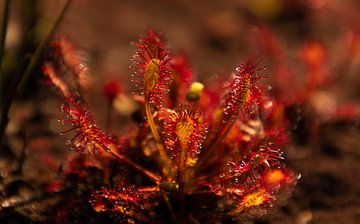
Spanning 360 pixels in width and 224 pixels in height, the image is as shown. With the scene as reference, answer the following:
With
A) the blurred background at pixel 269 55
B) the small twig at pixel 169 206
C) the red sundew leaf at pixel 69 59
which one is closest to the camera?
the small twig at pixel 169 206

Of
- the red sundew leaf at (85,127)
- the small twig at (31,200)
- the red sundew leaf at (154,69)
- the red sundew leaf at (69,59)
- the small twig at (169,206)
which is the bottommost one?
the small twig at (31,200)

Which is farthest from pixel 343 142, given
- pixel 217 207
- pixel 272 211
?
pixel 217 207

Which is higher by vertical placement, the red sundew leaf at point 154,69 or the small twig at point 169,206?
the red sundew leaf at point 154,69

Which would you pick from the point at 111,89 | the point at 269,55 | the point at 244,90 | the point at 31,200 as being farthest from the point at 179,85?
the point at 269,55

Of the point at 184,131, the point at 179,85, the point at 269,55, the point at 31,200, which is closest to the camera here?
the point at 184,131

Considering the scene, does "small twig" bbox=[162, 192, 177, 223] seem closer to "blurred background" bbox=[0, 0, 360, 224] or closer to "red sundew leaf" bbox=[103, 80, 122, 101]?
"blurred background" bbox=[0, 0, 360, 224]

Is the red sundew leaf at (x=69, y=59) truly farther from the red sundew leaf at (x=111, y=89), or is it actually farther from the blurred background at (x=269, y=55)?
the blurred background at (x=269, y=55)

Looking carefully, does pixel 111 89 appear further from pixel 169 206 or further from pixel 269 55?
pixel 269 55

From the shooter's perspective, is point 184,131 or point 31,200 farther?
point 31,200

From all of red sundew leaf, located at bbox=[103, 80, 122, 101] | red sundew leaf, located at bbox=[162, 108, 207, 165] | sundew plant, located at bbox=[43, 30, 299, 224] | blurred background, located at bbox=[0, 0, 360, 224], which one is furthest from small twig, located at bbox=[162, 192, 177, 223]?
red sundew leaf, located at bbox=[103, 80, 122, 101]

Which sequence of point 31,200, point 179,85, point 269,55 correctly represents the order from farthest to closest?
point 269,55, point 179,85, point 31,200

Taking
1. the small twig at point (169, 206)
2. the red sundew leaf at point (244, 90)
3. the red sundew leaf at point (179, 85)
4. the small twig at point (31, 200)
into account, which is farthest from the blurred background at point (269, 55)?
the red sundew leaf at point (244, 90)

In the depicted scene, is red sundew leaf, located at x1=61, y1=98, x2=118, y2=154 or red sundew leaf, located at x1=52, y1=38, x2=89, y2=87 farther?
red sundew leaf, located at x1=52, y1=38, x2=89, y2=87
